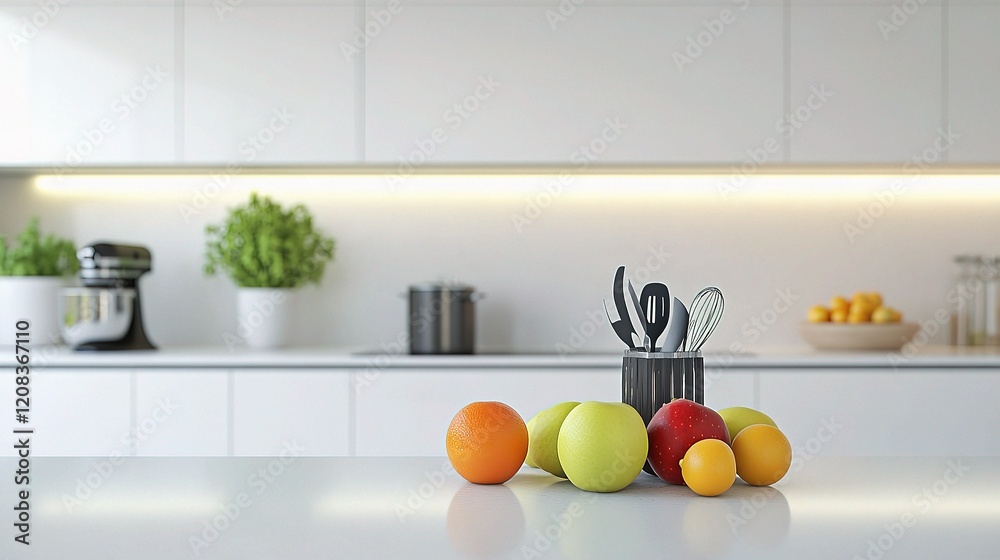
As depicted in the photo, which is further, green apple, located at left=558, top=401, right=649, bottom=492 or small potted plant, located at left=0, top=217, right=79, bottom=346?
small potted plant, located at left=0, top=217, right=79, bottom=346

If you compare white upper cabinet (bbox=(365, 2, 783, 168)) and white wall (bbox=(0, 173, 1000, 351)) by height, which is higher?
white upper cabinet (bbox=(365, 2, 783, 168))

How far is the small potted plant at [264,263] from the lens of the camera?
274cm

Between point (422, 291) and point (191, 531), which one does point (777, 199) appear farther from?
point (191, 531)

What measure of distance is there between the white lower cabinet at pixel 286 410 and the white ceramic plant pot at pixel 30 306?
0.79m

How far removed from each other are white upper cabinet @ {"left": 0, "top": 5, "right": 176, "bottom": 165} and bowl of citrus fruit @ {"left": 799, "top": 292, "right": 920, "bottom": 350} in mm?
2122

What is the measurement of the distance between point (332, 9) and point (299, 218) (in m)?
0.73
